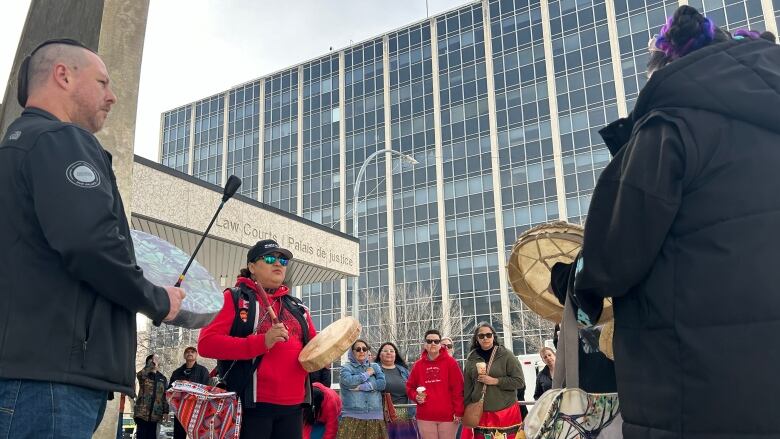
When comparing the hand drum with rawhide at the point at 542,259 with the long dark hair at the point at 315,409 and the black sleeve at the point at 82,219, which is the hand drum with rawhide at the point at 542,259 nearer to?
the black sleeve at the point at 82,219

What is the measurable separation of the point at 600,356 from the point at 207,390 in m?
2.68

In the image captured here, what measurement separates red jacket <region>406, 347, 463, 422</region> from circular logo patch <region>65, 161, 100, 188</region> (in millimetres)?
7657

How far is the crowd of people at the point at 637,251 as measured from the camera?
5.76 ft

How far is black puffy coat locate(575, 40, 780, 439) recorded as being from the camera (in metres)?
1.72

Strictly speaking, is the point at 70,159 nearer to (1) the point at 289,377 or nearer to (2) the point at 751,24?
(1) the point at 289,377

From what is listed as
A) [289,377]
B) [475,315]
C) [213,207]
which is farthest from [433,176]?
[289,377]

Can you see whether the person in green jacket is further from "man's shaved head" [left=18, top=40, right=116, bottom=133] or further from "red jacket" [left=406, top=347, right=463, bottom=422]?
"man's shaved head" [left=18, top=40, right=116, bottom=133]

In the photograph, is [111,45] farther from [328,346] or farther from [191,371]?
[191,371]

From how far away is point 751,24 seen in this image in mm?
45031

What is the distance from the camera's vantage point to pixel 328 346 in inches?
182

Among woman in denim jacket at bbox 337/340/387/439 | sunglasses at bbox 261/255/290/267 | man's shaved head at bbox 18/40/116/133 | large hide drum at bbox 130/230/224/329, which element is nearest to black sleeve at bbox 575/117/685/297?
large hide drum at bbox 130/230/224/329

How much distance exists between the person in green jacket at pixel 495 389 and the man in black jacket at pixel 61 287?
7.03 metres

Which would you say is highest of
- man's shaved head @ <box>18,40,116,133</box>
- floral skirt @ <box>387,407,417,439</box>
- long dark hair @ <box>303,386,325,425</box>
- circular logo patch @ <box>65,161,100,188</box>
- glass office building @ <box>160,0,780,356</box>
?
glass office building @ <box>160,0,780,356</box>

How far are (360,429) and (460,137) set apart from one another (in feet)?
165
